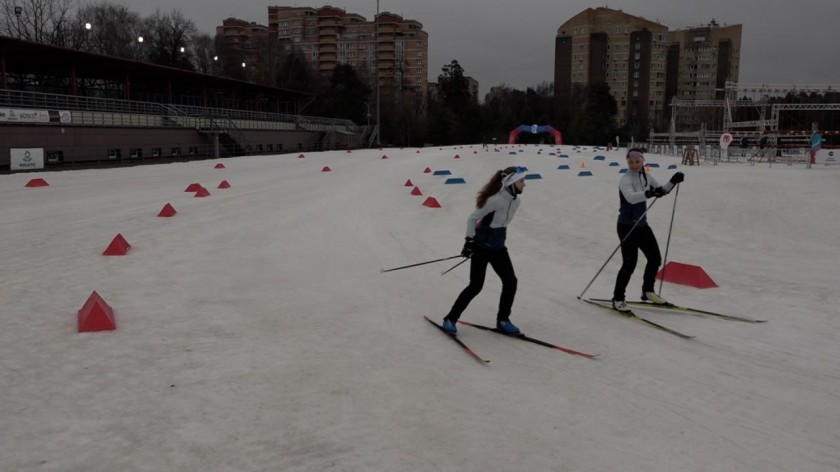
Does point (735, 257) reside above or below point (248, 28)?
below

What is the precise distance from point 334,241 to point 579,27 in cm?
13415

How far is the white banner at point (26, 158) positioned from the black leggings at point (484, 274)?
26.1m

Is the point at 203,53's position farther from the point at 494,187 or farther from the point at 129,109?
the point at 494,187

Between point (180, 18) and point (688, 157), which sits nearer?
point (688, 157)

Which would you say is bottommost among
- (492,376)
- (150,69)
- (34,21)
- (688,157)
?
(492,376)

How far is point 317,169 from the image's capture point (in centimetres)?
2825

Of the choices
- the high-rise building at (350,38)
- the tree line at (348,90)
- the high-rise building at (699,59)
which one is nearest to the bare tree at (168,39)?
the tree line at (348,90)

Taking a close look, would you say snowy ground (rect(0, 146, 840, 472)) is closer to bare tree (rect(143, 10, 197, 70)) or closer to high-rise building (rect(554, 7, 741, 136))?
bare tree (rect(143, 10, 197, 70))

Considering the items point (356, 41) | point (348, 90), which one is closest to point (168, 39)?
point (348, 90)

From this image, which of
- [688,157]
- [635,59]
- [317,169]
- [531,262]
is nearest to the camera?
[531,262]

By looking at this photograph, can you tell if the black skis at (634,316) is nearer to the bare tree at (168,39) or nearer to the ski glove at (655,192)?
the ski glove at (655,192)

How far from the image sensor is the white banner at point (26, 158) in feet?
81.7

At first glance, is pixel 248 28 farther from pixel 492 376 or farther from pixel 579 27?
pixel 492 376

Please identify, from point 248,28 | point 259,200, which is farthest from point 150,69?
point 248,28
